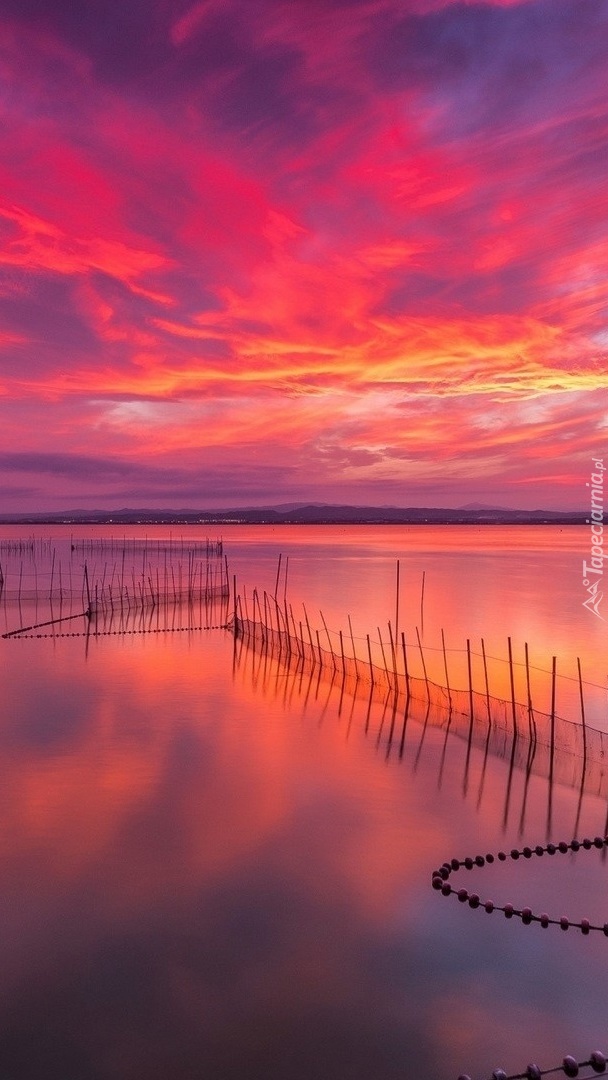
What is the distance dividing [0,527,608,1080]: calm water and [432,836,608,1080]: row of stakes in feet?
0.47

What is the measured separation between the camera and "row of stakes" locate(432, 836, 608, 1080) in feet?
20.7

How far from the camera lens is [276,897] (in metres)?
9.45

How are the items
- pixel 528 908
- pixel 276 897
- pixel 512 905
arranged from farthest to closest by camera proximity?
1. pixel 276 897
2. pixel 512 905
3. pixel 528 908

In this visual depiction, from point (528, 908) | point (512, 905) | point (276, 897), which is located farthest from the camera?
point (276, 897)

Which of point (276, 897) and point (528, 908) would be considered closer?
point (528, 908)

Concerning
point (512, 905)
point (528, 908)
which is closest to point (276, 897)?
point (512, 905)

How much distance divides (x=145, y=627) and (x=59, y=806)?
60.0 ft

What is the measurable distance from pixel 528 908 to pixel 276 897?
2.78 m

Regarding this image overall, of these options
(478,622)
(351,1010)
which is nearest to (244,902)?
(351,1010)

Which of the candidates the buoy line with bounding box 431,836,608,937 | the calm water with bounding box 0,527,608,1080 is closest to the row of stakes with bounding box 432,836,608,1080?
the buoy line with bounding box 431,836,608,937

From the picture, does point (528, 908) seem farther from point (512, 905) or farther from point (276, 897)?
point (276, 897)

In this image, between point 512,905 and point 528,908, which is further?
point 512,905

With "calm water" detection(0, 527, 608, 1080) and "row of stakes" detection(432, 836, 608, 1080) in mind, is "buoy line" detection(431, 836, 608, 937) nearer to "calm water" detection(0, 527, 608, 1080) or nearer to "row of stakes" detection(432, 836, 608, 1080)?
"row of stakes" detection(432, 836, 608, 1080)

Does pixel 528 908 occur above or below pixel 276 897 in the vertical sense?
above
